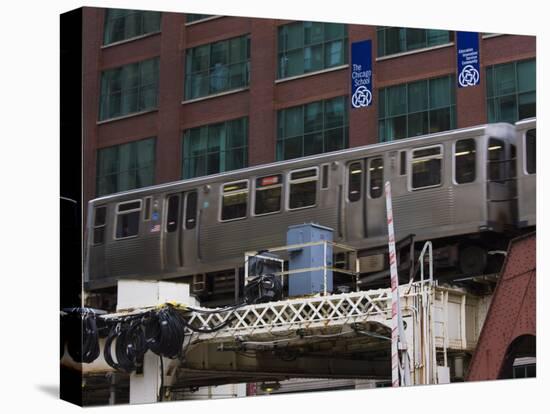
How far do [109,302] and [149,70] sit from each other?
4662mm

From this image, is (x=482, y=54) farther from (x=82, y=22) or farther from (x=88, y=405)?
(x=88, y=405)

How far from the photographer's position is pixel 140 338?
22.8 m

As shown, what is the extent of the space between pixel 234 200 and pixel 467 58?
5754mm

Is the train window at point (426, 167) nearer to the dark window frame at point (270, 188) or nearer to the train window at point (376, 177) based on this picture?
the train window at point (376, 177)

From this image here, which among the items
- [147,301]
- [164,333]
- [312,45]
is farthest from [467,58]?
[164,333]

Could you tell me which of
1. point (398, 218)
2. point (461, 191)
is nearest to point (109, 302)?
point (398, 218)

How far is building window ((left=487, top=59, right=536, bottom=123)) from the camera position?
25.2 m

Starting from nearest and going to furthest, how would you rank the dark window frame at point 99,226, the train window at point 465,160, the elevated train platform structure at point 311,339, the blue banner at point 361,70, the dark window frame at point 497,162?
the dark window frame at point 99,226, the elevated train platform structure at point 311,339, the blue banner at point 361,70, the train window at point 465,160, the dark window frame at point 497,162

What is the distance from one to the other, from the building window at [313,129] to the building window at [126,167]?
8.80 ft

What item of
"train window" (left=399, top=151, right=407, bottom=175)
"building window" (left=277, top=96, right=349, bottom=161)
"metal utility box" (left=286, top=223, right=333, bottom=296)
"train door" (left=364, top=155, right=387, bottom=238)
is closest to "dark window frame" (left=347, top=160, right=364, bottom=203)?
"train door" (left=364, top=155, right=387, bottom=238)

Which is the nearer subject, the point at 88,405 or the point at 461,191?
the point at 88,405

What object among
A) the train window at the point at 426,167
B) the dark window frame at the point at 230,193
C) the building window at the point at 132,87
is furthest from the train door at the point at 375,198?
the building window at the point at 132,87

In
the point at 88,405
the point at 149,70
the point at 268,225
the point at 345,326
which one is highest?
the point at 149,70

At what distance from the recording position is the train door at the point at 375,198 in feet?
80.6
